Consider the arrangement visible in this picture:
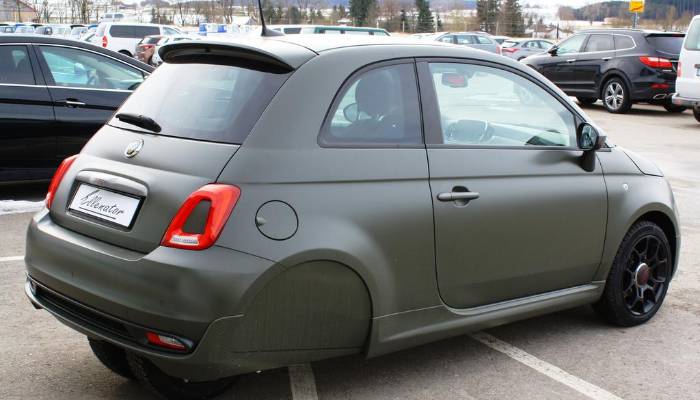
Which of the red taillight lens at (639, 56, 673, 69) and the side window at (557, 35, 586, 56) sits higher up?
the side window at (557, 35, 586, 56)

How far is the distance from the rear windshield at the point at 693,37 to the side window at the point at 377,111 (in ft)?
41.9

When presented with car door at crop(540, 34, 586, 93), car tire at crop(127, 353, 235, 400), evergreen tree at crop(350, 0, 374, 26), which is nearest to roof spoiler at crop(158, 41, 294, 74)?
car tire at crop(127, 353, 235, 400)

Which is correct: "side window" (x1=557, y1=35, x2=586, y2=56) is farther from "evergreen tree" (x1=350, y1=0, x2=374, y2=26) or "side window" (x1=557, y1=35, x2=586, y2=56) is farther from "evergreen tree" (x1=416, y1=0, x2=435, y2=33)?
"evergreen tree" (x1=416, y1=0, x2=435, y2=33)

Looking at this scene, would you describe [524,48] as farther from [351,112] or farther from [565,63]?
[351,112]

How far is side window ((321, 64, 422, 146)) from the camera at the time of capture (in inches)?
140

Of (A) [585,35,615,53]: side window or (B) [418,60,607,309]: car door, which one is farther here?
(A) [585,35,615,53]: side window

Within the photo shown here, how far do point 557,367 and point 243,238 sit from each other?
191 centimetres

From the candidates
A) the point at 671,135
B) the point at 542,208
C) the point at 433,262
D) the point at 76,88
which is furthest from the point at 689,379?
the point at 671,135

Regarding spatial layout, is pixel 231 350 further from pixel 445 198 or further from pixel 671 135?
pixel 671 135

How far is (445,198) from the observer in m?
3.76

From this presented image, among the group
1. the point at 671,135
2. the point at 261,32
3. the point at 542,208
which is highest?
the point at 261,32

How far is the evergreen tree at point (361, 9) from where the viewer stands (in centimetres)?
6881

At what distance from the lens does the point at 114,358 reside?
12.5 feet

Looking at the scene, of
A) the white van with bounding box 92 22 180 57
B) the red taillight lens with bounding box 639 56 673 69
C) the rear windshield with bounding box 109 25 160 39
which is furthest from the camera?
the rear windshield with bounding box 109 25 160 39
